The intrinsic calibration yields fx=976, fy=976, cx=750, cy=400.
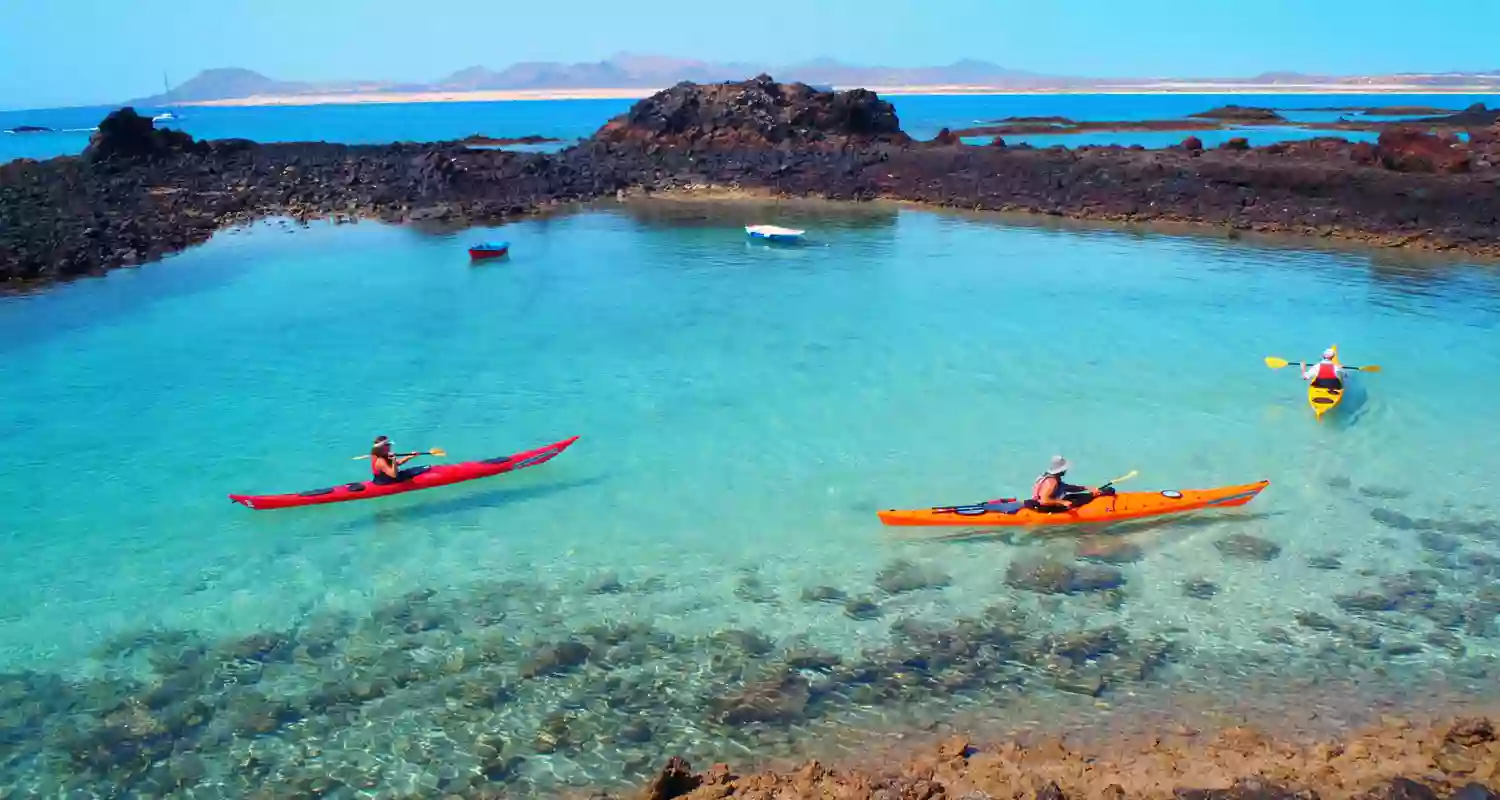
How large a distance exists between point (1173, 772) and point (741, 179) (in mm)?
42396

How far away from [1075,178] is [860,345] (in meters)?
24.6

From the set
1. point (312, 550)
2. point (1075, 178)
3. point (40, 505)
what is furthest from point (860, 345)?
point (1075, 178)

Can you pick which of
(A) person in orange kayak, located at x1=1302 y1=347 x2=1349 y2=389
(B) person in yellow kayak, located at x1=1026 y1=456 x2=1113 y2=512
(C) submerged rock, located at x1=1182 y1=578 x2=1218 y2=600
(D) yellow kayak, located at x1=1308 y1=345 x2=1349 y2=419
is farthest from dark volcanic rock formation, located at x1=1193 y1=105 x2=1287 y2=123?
(C) submerged rock, located at x1=1182 y1=578 x2=1218 y2=600

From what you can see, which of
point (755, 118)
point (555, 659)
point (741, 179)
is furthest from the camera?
point (755, 118)

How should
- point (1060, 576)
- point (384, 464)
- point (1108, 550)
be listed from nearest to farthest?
point (1060, 576) → point (1108, 550) → point (384, 464)

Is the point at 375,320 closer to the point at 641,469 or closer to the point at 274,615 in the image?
the point at 641,469

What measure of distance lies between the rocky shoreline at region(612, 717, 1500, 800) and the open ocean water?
0.65 metres

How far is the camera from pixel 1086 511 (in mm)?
12875

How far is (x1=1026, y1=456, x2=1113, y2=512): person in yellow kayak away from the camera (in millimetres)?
12781

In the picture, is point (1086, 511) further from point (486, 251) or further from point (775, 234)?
point (486, 251)

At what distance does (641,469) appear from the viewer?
1534 centimetres

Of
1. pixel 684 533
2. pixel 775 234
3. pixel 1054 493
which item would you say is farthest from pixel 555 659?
pixel 775 234

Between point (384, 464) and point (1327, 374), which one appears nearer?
point (384, 464)

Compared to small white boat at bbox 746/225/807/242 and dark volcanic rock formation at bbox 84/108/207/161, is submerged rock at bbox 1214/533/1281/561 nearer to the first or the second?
small white boat at bbox 746/225/807/242
